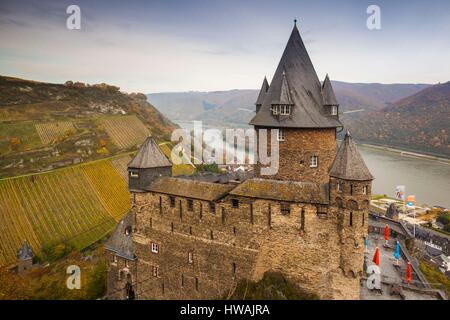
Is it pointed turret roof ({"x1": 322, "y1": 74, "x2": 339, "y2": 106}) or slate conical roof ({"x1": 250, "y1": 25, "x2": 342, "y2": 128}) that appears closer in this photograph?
slate conical roof ({"x1": 250, "y1": 25, "x2": 342, "y2": 128})

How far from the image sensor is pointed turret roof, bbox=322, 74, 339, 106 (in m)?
17.9

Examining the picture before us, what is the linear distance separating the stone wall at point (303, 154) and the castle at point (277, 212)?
2.0 inches

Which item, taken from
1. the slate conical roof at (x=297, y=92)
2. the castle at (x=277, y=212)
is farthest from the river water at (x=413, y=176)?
the castle at (x=277, y=212)

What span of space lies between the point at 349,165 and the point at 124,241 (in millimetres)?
15573

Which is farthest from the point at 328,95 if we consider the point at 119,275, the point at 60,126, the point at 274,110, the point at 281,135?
the point at 60,126

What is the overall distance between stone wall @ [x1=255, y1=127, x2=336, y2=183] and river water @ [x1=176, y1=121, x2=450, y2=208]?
60.9m

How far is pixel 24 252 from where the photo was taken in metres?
34.2

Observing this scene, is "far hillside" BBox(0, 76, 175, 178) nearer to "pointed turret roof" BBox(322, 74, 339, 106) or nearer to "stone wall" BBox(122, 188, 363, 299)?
"stone wall" BBox(122, 188, 363, 299)

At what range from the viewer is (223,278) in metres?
18.3

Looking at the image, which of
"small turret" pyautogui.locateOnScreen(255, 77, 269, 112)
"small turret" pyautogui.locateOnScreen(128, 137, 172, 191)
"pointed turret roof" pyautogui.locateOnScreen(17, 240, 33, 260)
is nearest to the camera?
"small turret" pyautogui.locateOnScreen(255, 77, 269, 112)

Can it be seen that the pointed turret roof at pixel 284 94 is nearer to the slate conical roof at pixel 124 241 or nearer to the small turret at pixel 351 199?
the small turret at pixel 351 199

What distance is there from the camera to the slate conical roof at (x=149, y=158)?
20.8m

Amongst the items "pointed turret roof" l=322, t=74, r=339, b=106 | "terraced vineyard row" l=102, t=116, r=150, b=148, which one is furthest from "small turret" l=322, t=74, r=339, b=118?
"terraced vineyard row" l=102, t=116, r=150, b=148

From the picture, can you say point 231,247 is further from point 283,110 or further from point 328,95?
point 328,95
